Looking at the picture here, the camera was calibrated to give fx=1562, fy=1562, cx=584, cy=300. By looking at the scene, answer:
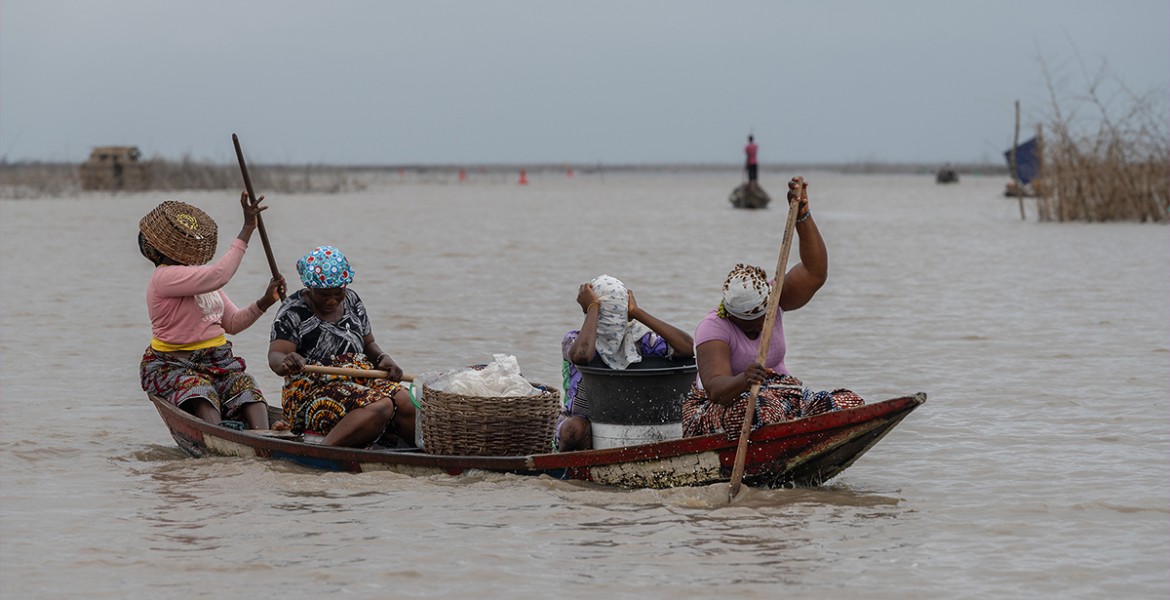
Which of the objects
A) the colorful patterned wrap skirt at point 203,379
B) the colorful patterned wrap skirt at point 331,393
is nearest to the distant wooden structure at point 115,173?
the colorful patterned wrap skirt at point 203,379

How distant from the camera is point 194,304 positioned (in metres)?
7.20

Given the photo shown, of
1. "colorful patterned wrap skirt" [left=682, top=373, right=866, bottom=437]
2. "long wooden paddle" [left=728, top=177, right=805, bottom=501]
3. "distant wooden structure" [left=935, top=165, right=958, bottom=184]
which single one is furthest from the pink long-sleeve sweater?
"distant wooden structure" [left=935, top=165, right=958, bottom=184]

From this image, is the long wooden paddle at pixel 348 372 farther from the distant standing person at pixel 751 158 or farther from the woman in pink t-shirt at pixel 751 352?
the distant standing person at pixel 751 158

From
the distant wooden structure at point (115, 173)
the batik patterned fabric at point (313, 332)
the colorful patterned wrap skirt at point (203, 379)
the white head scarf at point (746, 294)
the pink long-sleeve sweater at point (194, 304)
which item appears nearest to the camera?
the white head scarf at point (746, 294)

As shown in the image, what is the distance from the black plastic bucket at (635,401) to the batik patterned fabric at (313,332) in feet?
3.60

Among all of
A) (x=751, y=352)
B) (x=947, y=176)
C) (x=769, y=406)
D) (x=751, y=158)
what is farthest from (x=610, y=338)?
(x=947, y=176)

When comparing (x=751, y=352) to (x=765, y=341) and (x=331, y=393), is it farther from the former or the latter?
(x=331, y=393)

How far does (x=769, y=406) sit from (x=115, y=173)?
40.2m

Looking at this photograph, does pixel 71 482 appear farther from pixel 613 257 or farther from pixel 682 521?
pixel 613 257

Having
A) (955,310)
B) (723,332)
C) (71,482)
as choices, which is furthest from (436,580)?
(955,310)

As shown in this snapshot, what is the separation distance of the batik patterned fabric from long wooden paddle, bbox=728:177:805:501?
184 cm

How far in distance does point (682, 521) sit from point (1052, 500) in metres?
1.64

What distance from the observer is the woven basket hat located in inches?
276

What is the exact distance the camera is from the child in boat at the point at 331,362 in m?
6.62
